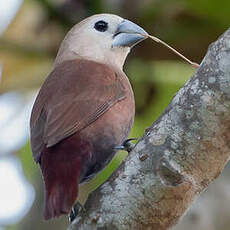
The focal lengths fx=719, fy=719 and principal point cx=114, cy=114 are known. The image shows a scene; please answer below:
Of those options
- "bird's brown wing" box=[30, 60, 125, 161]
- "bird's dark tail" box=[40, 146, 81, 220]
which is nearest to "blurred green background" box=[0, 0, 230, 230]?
"bird's brown wing" box=[30, 60, 125, 161]

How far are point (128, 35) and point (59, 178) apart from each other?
4.19 ft

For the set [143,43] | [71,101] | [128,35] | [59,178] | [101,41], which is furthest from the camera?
[143,43]

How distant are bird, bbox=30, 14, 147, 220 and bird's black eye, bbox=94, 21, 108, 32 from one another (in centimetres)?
22

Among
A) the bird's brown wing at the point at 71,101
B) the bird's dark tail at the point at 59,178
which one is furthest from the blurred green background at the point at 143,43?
the bird's dark tail at the point at 59,178

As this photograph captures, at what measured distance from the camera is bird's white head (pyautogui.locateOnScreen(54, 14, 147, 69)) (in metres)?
4.08

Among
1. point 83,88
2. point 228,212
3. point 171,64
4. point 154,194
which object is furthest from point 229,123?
point 171,64

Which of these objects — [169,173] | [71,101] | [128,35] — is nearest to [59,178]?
[71,101]

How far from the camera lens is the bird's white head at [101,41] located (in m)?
4.08

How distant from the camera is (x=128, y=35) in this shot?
403 cm

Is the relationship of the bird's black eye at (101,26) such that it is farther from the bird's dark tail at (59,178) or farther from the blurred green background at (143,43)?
the bird's dark tail at (59,178)

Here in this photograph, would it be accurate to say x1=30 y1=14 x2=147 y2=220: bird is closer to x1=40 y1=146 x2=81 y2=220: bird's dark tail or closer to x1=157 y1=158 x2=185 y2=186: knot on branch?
x1=40 y1=146 x2=81 y2=220: bird's dark tail

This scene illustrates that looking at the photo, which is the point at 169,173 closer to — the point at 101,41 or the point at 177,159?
the point at 177,159

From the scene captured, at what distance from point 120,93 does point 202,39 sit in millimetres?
1566

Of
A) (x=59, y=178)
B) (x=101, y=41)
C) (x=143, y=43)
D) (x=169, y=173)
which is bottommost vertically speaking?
(x=143, y=43)
